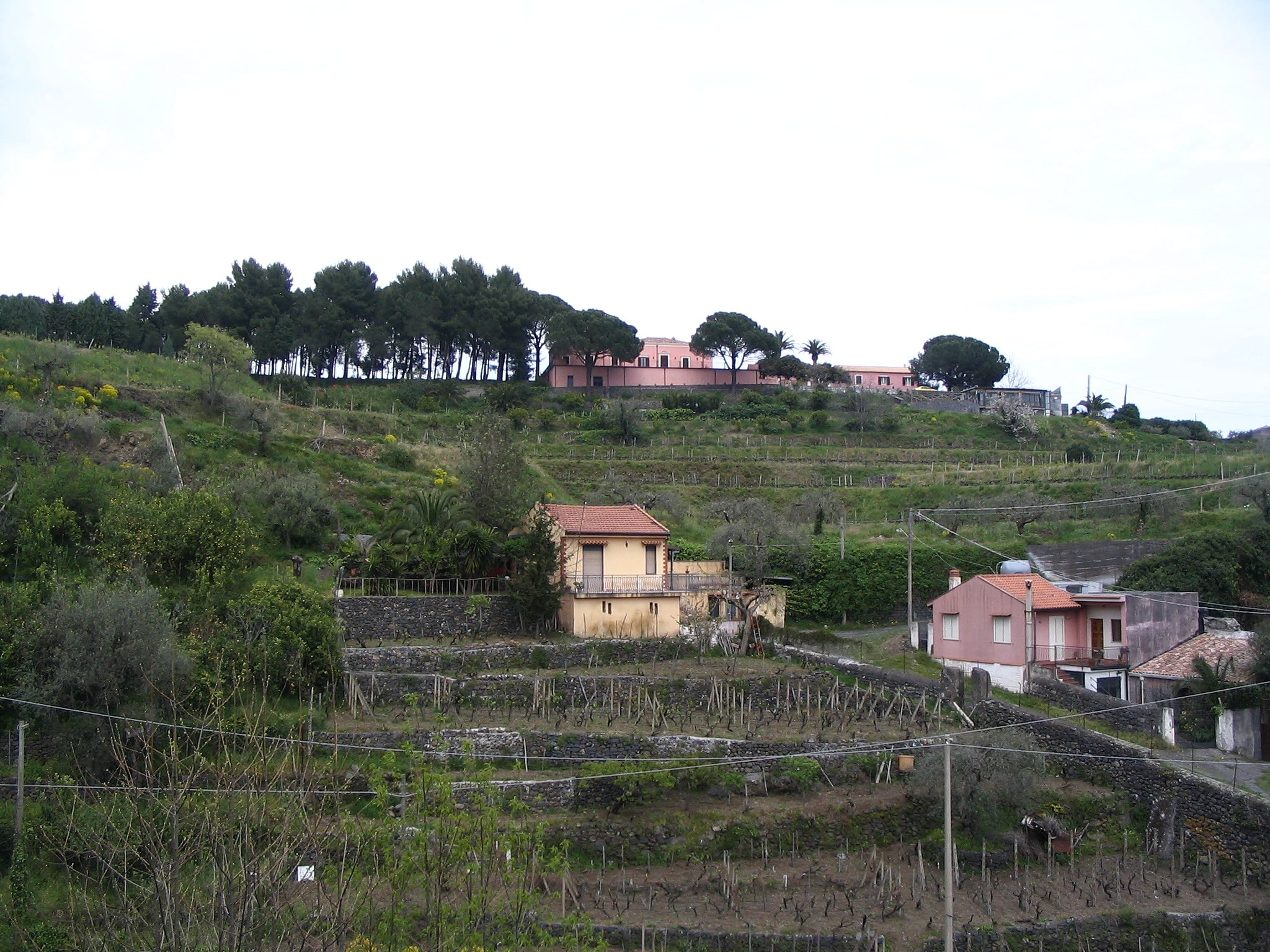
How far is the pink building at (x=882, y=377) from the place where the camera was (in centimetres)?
9031

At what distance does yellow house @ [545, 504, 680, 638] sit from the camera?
33750 mm

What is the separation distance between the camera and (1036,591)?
31219 mm

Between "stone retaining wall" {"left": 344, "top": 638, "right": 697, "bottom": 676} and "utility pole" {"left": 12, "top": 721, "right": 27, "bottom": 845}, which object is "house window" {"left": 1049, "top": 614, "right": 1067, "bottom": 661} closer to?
"stone retaining wall" {"left": 344, "top": 638, "right": 697, "bottom": 676}

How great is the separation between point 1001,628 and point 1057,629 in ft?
5.23

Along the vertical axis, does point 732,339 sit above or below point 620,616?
above

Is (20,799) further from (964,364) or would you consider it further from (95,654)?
(964,364)

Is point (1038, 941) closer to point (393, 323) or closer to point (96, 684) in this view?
point (96, 684)

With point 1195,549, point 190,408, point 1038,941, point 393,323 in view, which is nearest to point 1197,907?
point 1038,941

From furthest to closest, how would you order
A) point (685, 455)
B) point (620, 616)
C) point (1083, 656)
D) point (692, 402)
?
point (692, 402) → point (685, 455) → point (620, 616) → point (1083, 656)

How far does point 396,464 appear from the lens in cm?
4788

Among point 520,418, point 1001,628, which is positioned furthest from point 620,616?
point 520,418

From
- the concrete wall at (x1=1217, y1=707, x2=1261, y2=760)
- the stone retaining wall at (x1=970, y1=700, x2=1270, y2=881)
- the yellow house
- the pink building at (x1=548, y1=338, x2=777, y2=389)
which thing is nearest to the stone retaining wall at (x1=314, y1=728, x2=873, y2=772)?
the stone retaining wall at (x1=970, y1=700, x2=1270, y2=881)

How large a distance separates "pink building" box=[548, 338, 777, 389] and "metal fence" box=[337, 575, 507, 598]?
44915 millimetres

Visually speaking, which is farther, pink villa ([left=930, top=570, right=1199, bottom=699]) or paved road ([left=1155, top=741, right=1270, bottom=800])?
pink villa ([left=930, top=570, right=1199, bottom=699])
